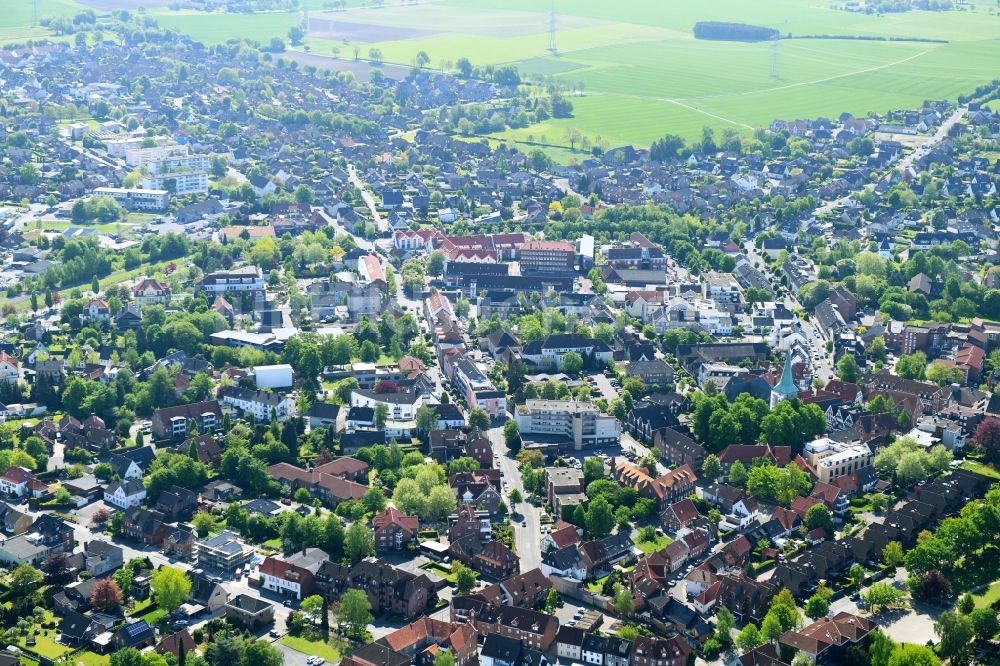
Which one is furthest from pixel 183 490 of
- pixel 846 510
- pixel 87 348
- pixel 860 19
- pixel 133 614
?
pixel 860 19

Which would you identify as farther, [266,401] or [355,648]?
[266,401]

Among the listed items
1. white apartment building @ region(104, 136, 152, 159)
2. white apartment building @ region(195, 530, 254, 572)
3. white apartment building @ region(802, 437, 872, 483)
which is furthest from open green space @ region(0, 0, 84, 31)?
white apartment building @ region(802, 437, 872, 483)

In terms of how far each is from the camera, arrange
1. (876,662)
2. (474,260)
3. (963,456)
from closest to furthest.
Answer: (876,662), (963,456), (474,260)

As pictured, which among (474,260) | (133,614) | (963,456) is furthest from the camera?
(474,260)

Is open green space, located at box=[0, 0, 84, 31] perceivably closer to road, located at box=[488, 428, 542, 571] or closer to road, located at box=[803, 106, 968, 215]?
road, located at box=[803, 106, 968, 215]

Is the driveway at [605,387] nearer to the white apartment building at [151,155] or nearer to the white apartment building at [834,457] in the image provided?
the white apartment building at [834,457]

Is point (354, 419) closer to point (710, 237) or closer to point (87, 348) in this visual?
point (87, 348)
